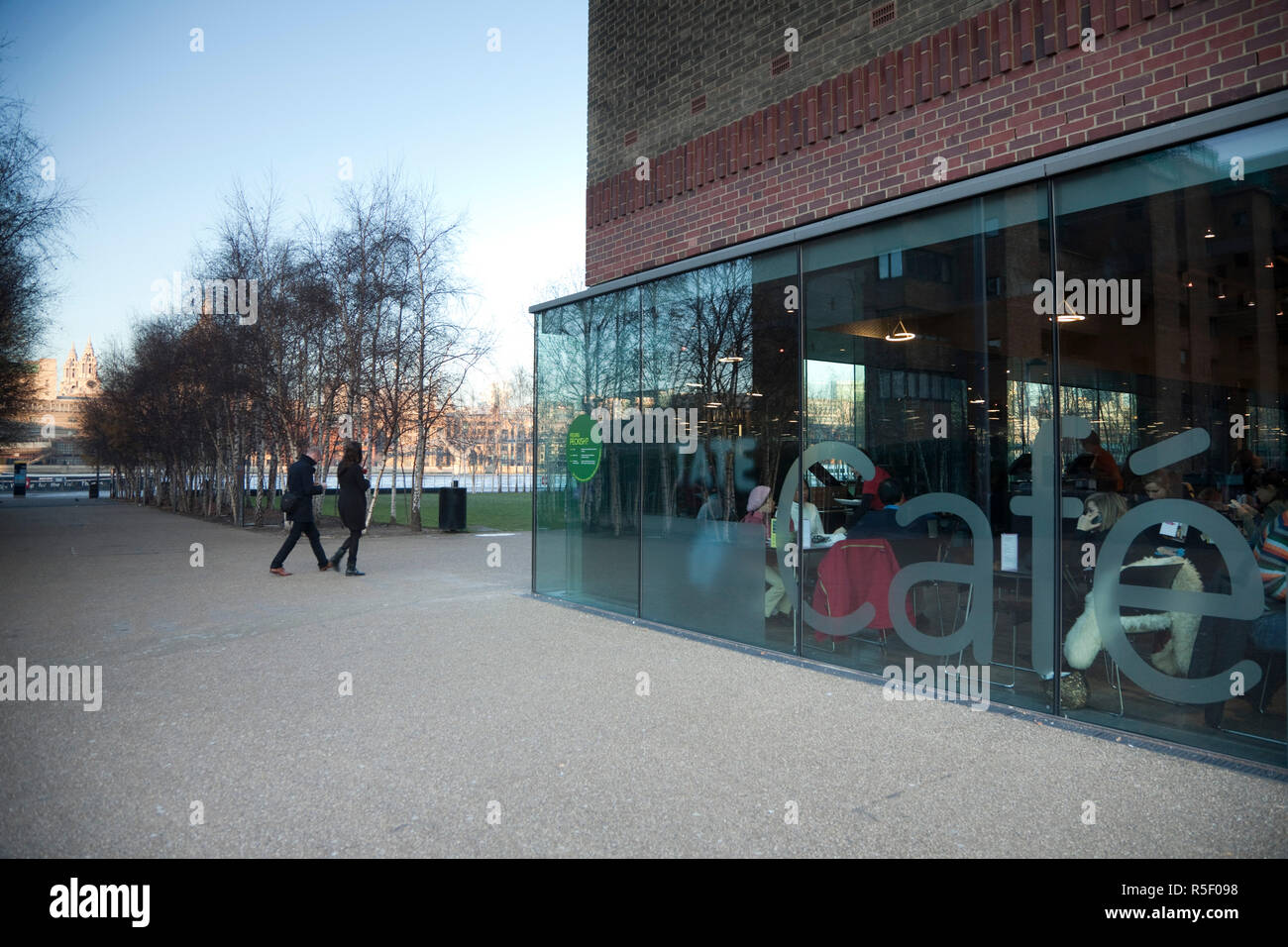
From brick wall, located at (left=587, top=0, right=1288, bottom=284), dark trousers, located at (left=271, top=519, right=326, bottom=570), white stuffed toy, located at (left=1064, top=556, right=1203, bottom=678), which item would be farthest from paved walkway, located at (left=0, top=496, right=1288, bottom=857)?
dark trousers, located at (left=271, top=519, right=326, bottom=570)

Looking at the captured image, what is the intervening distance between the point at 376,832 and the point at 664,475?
6.03 metres

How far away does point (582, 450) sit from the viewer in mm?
10383

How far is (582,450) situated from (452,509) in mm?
13041

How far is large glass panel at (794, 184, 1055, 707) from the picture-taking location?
595 cm

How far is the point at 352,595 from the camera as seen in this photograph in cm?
1087

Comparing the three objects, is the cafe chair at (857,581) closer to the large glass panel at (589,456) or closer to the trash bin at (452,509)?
the large glass panel at (589,456)

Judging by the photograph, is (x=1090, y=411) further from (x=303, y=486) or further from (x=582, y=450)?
(x=303, y=486)

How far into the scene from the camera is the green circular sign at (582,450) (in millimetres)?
10219

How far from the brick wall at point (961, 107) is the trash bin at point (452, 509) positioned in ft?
46.1
